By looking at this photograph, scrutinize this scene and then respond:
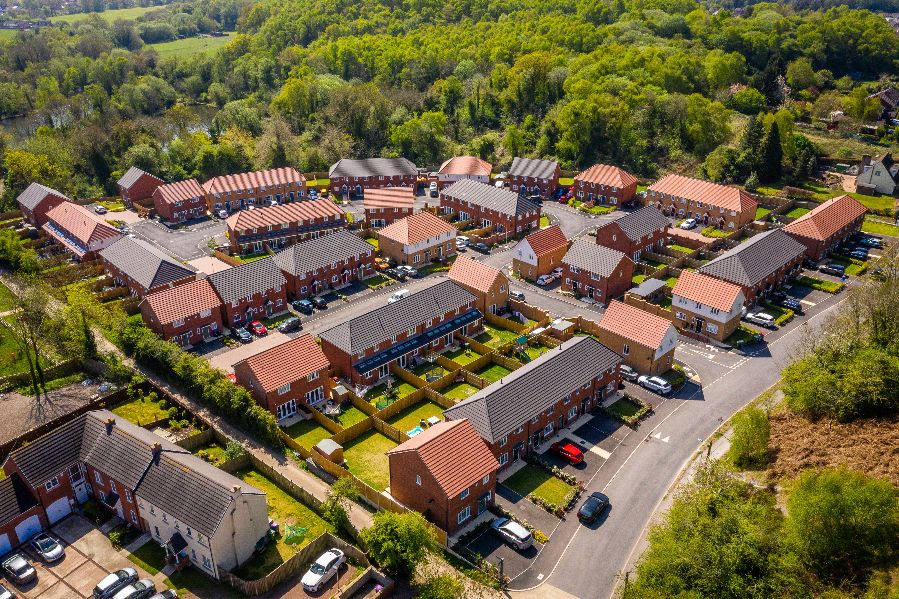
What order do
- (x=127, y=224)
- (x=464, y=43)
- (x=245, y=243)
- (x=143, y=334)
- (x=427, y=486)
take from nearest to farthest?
(x=427, y=486) → (x=143, y=334) → (x=245, y=243) → (x=127, y=224) → (x=464, y=43)

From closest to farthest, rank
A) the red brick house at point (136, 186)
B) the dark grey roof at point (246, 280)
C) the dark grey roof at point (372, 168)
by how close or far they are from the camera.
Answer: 1. the dark grey roof at point (246, 280)
2. the red brick house at point (136, 186)
3. the dark grey roof at point (372, 168)

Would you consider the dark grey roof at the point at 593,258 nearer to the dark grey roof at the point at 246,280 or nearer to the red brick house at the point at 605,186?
the red brick house at the point at 605,186

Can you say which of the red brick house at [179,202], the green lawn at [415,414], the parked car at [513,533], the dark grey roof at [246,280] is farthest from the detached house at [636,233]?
the red brick house at [179,202]

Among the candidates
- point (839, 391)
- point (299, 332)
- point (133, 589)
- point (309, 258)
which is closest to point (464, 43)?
point (309, 258)

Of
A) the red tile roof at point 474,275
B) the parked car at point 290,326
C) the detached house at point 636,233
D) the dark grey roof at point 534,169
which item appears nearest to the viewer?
the parked car at point 290,326

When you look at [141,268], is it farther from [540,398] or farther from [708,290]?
[708,290]

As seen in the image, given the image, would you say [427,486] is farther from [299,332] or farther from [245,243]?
[245,243]

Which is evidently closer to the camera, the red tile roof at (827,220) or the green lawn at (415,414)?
the green lawn at (415,414)
